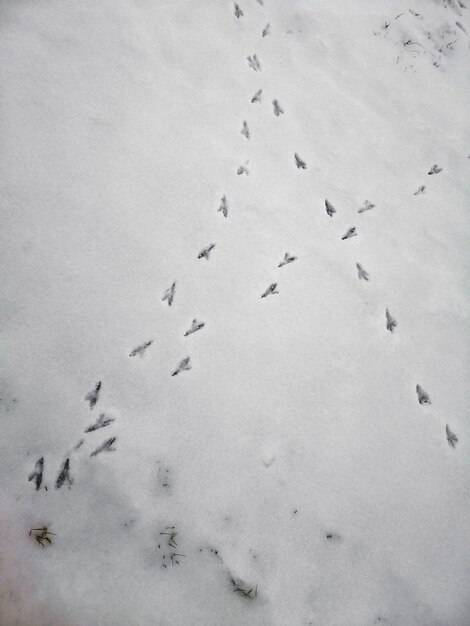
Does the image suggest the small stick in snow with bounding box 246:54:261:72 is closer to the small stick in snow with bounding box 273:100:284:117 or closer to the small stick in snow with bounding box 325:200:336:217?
the small stick in snow with bounding box 273:100:284:117

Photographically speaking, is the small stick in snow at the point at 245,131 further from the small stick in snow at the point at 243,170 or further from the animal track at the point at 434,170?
the animal track at the point at 434,170

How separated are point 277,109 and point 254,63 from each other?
622 mm

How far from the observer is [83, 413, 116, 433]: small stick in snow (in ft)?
8.47

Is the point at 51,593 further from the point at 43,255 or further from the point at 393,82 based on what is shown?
the point at 393,82

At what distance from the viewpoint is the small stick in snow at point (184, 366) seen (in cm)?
282

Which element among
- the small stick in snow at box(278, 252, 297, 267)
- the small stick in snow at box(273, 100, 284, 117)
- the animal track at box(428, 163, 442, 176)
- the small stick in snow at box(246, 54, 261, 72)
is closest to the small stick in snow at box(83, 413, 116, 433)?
the small stick in snow at box(278, 252, 297, 267)

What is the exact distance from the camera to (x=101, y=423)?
261 centimetres

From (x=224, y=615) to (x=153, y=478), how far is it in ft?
3.24

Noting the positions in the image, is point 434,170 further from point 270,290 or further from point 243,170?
point 270,290

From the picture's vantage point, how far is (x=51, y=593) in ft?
7.45

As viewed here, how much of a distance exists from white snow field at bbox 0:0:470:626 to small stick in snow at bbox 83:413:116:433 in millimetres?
35

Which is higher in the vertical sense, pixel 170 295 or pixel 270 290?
pixel 270 290

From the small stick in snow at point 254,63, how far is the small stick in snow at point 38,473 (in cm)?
425

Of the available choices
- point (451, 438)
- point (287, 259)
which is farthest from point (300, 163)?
point (451, 438)
